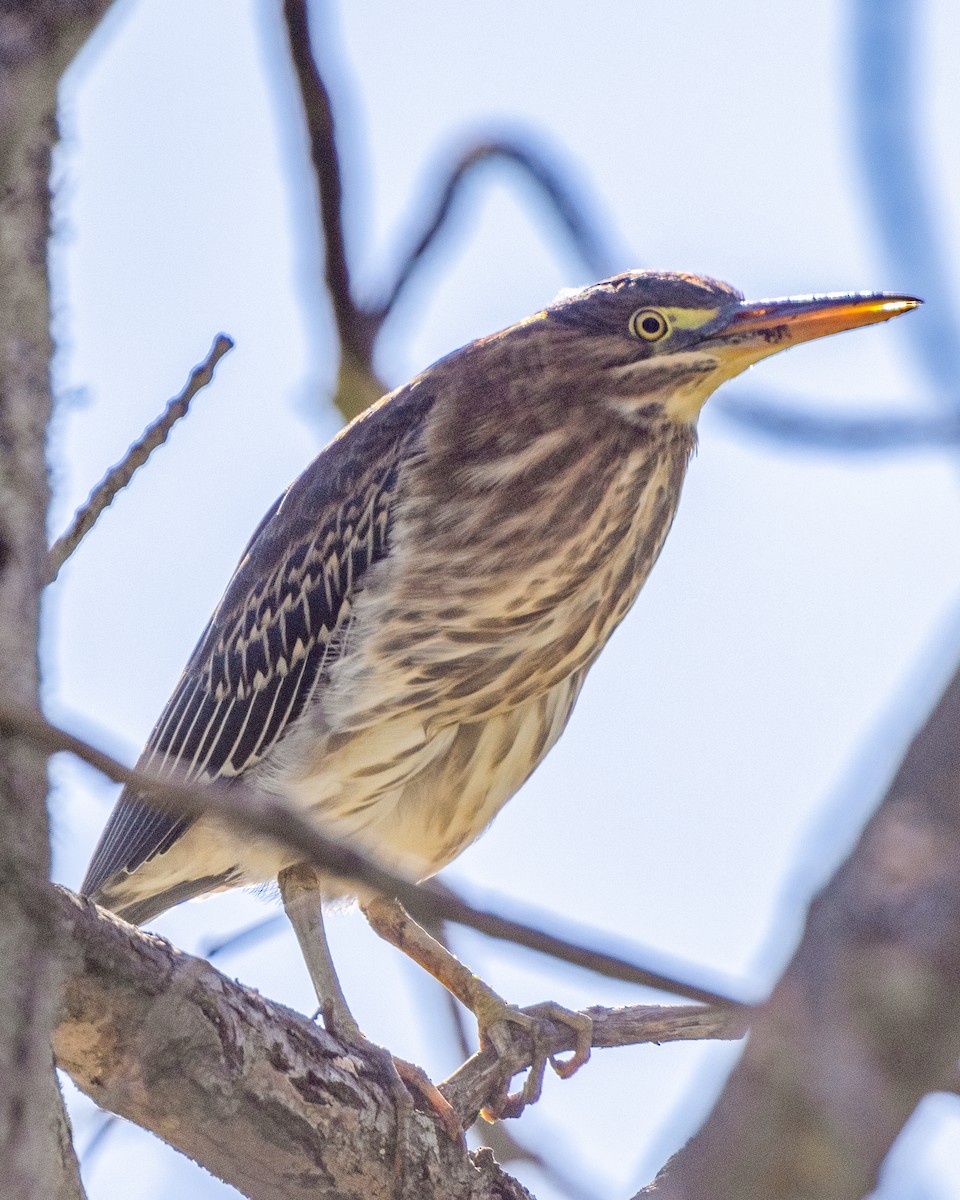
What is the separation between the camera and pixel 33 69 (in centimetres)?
141

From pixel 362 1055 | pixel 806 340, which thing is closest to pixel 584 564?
pixel 806 340

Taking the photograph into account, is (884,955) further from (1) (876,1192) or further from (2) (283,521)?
(2) (283,521)

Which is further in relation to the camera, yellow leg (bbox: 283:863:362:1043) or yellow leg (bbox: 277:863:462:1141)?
yellow leg (bbox: 283:863:362:1043)

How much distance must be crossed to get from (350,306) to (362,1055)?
1842 millimetres

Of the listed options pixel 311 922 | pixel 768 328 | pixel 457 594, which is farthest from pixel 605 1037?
pixel 768 328

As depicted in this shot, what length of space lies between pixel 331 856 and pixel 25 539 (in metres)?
0.38

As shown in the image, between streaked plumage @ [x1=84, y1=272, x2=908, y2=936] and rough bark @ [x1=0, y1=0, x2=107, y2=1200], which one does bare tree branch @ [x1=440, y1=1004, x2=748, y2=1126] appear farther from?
rough bark @ [x1=0, y1=0, x2=107, y2=1200]

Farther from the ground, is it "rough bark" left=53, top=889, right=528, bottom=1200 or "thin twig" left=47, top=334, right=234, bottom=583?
"thin twig" left=47, top=334, right=234, bottom=583

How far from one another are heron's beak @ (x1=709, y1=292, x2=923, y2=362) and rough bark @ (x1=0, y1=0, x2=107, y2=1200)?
8.96 feet

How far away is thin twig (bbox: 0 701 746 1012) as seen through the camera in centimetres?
121

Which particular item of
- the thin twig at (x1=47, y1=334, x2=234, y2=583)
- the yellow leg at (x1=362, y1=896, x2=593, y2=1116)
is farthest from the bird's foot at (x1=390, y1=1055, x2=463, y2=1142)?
the thin twig at (x1=47, y1=334, x2=234, y2=583)

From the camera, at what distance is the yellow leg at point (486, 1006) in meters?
3.68

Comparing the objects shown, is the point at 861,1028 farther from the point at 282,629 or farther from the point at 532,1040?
the point at 282,629

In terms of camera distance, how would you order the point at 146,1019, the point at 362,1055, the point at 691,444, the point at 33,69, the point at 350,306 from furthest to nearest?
the point at 691,444
the point at 350,306
the point at 362,1055
the point at 146,1019
the point at 33,69
